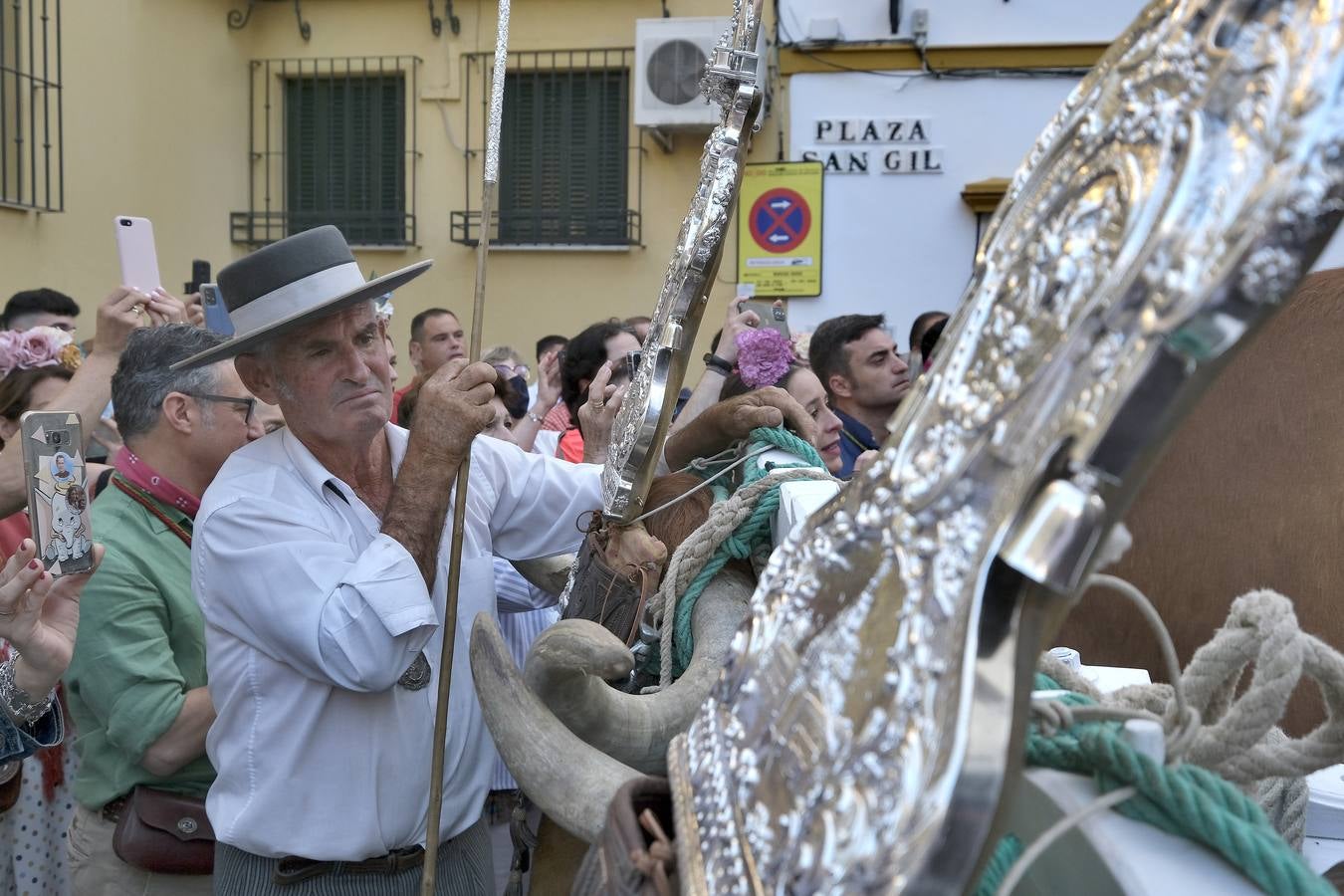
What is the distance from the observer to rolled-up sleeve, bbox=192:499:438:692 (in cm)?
189

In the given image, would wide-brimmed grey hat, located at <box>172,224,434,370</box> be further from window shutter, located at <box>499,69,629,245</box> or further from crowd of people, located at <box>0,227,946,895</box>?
window shutter, located at <box>499,69,629,245</box>

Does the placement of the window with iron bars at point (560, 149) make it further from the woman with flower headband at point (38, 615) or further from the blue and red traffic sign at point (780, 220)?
the woman with flower headband at point (38, 615)

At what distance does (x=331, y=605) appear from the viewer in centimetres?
190

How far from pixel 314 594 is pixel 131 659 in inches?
29.0

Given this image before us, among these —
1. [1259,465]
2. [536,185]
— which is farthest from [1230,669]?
[536,185]

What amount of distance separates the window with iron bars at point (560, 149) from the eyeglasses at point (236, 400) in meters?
7.50

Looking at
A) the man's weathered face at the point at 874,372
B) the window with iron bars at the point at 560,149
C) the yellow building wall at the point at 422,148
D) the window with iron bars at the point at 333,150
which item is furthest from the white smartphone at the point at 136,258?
the window with iron bars at the point at 333,150

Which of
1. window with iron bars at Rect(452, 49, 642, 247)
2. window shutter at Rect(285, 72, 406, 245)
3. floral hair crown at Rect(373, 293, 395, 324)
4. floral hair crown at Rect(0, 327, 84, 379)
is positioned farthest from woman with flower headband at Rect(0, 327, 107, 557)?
window shutter at Rect(285, 72, 406, 245)

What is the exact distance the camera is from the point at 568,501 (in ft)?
7.88

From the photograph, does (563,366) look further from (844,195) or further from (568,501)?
(844,195)

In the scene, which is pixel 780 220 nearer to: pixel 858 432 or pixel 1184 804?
pixel 858 432

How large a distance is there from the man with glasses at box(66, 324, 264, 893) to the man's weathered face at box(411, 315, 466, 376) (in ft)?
10.1

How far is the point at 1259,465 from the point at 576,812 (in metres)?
1.09

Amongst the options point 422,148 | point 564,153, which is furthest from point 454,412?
point 422,148
